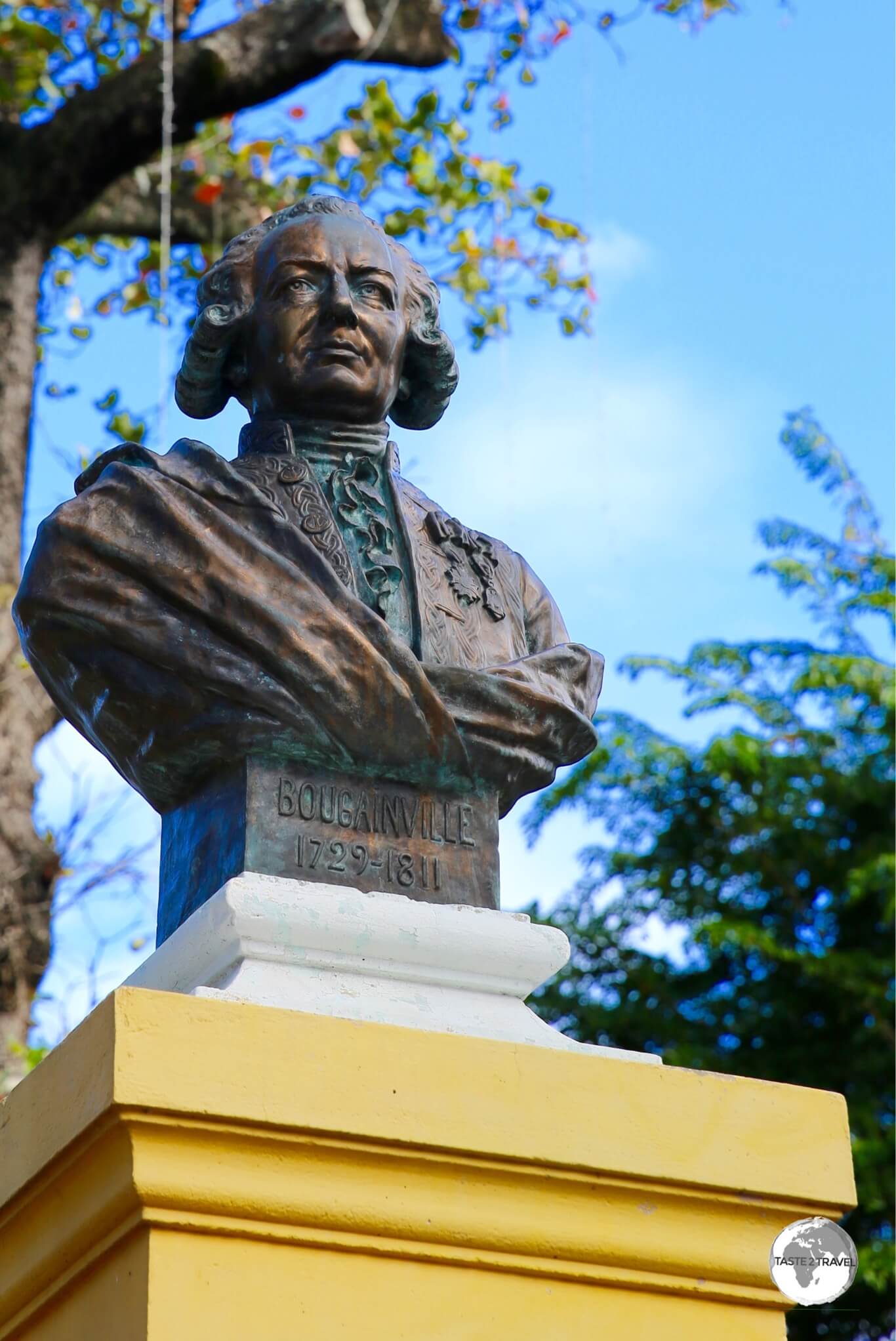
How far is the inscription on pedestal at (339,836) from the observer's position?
305 centimetres

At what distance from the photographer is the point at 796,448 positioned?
938cm

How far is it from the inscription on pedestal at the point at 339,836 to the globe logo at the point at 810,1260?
64 centimetres

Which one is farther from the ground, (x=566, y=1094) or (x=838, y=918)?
(x=838, y=918)

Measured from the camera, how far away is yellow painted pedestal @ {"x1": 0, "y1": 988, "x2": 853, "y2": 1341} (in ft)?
8.68

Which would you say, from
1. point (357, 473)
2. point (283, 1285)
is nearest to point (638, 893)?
point (357, 473)

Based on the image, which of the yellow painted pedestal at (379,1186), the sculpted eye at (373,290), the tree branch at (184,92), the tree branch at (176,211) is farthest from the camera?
the tree branch at (176,211)

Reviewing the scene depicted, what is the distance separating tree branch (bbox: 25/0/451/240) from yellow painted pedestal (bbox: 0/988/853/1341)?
519cm

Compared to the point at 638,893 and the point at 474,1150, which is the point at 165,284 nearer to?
the point at 638,893

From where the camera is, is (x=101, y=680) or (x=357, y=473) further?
(x=357, y=473)

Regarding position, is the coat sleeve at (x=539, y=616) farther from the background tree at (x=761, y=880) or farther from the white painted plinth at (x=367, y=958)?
the background tree at (x=761, y=880)

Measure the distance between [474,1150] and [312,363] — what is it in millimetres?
1305

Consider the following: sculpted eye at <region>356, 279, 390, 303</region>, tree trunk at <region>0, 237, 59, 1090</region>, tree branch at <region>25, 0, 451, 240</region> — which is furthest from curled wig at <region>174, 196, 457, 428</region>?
tree branch at <region>25, 0, 451, 240</region>

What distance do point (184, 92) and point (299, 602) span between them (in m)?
4.95

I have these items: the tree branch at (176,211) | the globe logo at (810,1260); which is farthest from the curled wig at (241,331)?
the tree branch at (176,211)
